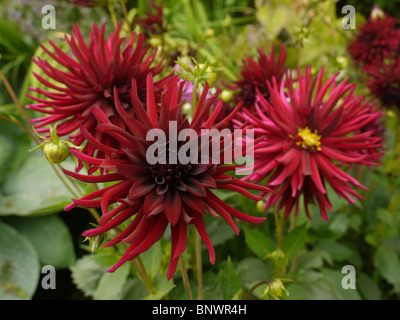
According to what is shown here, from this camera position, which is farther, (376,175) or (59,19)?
(59,19)

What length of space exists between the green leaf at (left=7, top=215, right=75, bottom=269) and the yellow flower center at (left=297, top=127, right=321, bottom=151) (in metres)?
0.54

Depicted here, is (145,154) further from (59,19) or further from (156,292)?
(59,19)

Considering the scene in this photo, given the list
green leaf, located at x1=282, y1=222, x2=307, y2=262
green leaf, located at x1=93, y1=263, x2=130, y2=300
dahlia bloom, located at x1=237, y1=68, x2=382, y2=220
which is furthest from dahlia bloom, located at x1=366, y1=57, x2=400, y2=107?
green leaf, located at x1=93, y1=263, x2=130, y2=300

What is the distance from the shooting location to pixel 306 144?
0.49 meters

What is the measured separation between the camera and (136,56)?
17.0 inches

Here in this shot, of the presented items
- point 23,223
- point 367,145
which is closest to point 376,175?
point 367,145

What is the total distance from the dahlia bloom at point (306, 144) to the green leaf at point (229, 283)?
0.12 metres

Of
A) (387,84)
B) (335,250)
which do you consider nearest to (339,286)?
(335,250)

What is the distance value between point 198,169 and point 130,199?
0.06 m

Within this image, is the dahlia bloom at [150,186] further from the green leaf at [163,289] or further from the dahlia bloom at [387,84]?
the dahlia bloom at [387,84]

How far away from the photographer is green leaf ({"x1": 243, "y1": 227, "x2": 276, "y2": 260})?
1.79ft

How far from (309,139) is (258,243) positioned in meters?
0.18

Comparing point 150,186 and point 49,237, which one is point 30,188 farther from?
point 150,186

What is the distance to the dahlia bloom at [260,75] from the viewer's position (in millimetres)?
556
